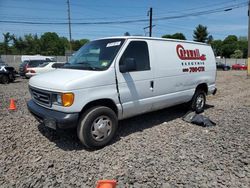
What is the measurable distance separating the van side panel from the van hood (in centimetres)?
143

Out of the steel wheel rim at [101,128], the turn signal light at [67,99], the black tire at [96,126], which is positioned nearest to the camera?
the turn signal light at [67,99]

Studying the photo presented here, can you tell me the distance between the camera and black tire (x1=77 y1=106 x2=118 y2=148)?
394 cm

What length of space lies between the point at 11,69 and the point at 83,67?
13.2m

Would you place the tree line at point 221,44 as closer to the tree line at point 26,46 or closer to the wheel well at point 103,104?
the tree line at point 26,46

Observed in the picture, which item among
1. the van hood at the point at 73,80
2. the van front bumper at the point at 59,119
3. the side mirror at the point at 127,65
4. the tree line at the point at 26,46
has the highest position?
the tree line at the point at 26,46

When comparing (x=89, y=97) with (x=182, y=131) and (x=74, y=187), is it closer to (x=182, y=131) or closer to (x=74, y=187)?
(x=74, y=187)

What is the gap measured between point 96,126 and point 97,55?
1.49 m

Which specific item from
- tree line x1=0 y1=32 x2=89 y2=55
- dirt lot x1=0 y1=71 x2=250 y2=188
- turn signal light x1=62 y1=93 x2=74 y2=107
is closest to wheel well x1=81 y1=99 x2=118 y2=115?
turn signal light x1=62 y1=93 x2=74 y2=107

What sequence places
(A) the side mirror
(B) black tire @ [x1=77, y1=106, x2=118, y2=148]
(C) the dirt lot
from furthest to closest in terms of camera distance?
(A) the side mirror, (B) black tire @ [x1=77, y1=106, x2=118, y2=148], (C) the dirt lot

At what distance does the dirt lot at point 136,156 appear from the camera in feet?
10.5

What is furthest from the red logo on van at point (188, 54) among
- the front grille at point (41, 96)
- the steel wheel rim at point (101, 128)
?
the front grille at point (41, 96)

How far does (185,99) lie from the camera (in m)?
6.10

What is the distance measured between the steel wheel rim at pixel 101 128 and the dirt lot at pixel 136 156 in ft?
0.82

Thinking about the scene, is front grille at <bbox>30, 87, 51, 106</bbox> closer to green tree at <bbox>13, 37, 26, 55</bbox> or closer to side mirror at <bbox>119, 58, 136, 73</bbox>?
side mirror at <bbox>119, 58, 136, 73</bbox>
